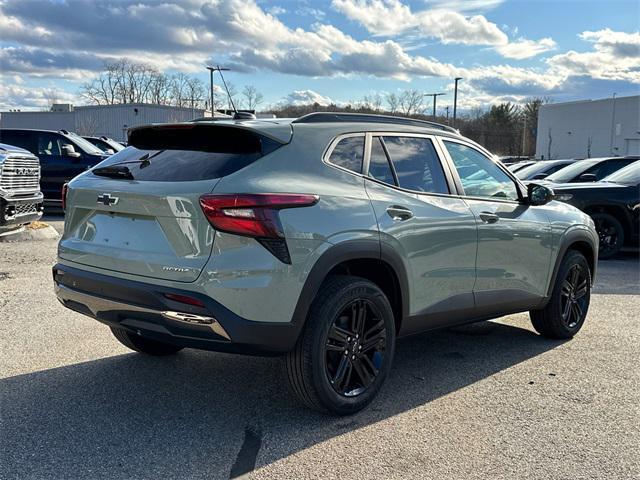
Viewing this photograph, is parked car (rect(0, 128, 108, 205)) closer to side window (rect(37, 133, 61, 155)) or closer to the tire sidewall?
side window (rect(37, 133, 61, 155))

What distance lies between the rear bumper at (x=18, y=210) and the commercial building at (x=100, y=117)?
133 ft

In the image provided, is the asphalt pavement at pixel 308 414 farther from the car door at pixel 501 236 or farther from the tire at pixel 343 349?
the car door at pixel 501 236

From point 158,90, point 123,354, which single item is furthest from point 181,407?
point 158,90

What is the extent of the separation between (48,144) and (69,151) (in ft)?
3.01

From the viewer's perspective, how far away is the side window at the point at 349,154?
12.6 feet

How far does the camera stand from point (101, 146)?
1814 cm

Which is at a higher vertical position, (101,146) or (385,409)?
(101,146)

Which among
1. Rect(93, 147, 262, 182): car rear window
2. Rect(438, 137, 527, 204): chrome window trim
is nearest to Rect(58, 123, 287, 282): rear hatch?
Rect(93, 147, 262, 182): car rear window

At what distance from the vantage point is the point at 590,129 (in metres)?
54.0

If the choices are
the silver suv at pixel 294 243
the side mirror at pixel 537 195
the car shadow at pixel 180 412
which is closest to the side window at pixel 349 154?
the silver suv at pixel 294 243

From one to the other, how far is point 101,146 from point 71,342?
14193 millimetres

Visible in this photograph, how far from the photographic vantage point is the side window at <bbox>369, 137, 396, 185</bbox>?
13.2ft

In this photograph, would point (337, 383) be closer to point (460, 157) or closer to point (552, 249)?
point (460, 157)


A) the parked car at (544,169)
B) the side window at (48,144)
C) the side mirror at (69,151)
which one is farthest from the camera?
the parked car at (544,169)
